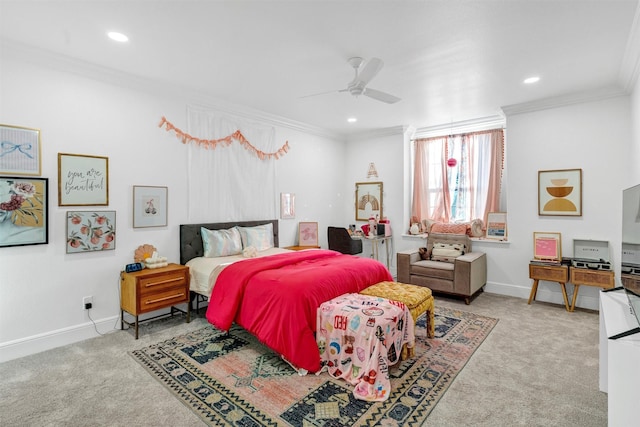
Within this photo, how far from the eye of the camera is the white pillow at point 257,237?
4.42 m

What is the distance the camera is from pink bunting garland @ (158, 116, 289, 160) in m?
3.90

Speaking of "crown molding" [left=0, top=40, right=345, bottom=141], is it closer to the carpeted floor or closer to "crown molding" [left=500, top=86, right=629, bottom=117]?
the carpeted floor

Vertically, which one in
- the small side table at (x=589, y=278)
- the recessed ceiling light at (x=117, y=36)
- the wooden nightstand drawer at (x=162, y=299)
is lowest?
the wooden nightstand drawer at (x=162, y=299)

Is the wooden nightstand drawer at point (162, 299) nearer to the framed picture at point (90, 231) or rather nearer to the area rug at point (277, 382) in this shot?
the area rug at point (277, 382)

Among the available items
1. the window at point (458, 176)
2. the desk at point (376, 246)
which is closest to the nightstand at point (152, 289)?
the desk at point (376, 246)

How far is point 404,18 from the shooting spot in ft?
7.98

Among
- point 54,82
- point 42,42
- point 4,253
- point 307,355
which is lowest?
point 307,355

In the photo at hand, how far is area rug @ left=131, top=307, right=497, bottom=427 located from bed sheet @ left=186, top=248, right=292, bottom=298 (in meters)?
0.48

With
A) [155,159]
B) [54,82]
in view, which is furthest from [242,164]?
[54,82]

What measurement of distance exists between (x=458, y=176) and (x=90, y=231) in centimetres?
534

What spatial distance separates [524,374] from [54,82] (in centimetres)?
488

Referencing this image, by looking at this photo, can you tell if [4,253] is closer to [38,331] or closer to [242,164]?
[38,331]

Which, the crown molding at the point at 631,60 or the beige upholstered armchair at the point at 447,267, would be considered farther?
the beige upholstered armchair at the point at 447,267

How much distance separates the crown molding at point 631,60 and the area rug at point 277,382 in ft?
9.63
